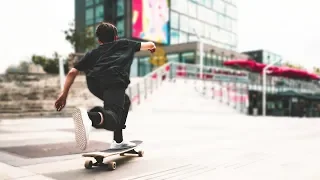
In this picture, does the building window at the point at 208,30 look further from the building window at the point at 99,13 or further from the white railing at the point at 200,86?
the white railing at the point at 200,86

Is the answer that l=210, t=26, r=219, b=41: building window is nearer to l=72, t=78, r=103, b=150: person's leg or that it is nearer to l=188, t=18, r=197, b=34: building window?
l=188, t=18, r=197, b=34: building window

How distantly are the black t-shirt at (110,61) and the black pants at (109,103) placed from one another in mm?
77

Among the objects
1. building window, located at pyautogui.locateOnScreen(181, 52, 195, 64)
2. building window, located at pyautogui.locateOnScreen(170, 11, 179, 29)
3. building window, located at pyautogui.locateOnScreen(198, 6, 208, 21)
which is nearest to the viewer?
building window, located at pyautogui.locateOnScreen(181, 52, 195, 64)

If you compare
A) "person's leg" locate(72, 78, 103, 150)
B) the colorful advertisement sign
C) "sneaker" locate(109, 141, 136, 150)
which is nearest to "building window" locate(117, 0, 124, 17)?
the colorful advertisement sign

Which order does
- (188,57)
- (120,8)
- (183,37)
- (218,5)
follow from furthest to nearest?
(218,5), (183,37), (120,8), (188,57)

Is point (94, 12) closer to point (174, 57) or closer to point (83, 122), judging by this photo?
point (174, 57)

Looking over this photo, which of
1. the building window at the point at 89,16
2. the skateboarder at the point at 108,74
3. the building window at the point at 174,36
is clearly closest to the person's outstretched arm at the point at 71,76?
the skateboarder at the point at 108,74

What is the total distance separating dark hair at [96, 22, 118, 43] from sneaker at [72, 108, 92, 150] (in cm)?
97

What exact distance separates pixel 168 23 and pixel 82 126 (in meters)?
50.7

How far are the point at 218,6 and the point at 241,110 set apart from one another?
45.1 meters

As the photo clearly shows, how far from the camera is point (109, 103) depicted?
3459 millimetres

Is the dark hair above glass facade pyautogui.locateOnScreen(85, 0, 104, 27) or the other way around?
the other way around

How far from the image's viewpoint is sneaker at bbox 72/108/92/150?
3037mm

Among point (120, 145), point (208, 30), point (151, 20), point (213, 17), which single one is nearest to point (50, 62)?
point (151, 20)
